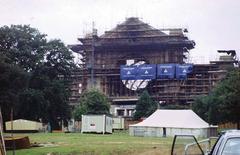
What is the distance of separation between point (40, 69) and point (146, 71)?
39553 millimetres

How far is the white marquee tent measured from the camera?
67500 mm

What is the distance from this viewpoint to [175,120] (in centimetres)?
6881

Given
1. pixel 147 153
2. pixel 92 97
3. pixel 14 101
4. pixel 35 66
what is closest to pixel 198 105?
pixel 92 97

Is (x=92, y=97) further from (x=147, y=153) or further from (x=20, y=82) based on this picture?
(x=147, y=153)

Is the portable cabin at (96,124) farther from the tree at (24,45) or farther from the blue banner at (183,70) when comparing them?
the blue banner at (183,70)

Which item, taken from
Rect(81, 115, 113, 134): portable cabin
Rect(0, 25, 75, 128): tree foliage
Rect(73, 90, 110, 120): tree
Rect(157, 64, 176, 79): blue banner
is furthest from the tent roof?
Rect(157, 64, 176, 79): blue banner

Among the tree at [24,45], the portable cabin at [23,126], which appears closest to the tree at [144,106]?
the tree at [24,45]

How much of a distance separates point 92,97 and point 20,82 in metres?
34.8

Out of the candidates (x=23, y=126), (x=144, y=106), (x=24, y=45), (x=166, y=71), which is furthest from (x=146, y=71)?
(x=23, y=126)

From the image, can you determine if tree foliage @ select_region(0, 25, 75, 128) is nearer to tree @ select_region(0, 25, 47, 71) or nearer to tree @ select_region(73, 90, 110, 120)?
tree @ select_region(0, 25, 47, 71)

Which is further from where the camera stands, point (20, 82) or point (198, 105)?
point (198, 105)

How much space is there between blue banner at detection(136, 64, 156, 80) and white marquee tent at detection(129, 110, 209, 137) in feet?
181

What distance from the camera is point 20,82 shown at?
227ft

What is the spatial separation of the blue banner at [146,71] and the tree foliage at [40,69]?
2879 centimetres
